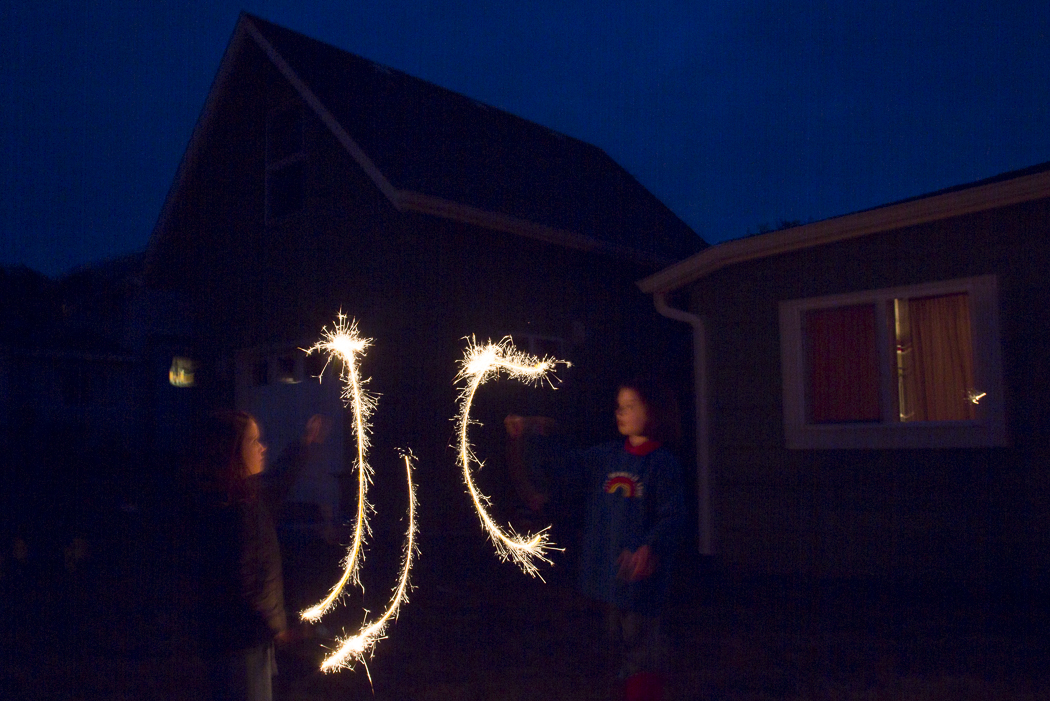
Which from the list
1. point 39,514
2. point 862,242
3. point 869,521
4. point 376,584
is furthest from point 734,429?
point 39,514

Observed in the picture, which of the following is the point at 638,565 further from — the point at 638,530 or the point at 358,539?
the point at 358,539

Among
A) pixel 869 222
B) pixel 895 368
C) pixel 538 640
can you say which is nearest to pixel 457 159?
pixel 869 222

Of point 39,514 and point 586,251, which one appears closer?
point 39,514

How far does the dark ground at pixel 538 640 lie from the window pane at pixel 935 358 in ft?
4.63

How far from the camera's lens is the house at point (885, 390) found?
6.68 meters

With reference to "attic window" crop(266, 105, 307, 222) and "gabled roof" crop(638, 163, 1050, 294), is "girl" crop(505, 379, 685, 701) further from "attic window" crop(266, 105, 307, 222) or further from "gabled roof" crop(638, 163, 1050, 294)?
"attic window" crop(266, 105, 307, 222)

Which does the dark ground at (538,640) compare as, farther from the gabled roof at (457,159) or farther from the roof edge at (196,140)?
the roof edge at (196,140)

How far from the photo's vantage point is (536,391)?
36.5 ft

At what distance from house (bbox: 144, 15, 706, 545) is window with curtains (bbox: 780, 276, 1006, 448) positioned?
3.86m

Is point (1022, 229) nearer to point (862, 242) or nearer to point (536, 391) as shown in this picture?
point (862, 242)

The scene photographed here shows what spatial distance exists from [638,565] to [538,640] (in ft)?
8.34

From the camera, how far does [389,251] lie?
1013cm

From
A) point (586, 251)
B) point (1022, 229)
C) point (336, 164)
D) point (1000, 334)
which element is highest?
point (336, 164)

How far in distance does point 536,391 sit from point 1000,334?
5606 mm
